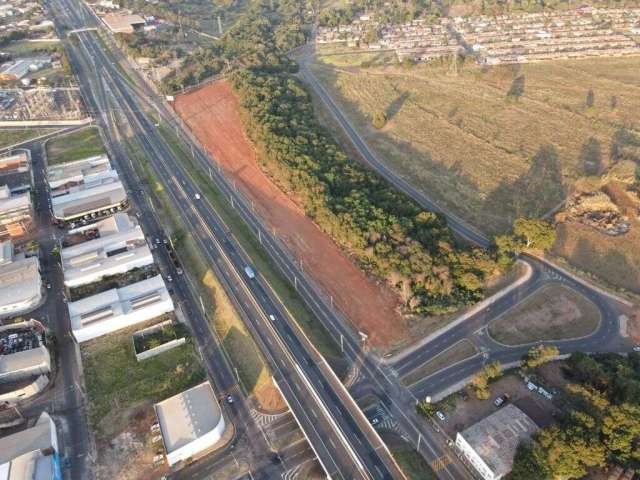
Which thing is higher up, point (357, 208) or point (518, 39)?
point (518, 39)

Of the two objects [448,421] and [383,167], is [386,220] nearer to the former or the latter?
[383,167]

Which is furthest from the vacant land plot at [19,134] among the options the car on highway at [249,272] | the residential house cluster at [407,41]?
the residential house cluster at [407,41]

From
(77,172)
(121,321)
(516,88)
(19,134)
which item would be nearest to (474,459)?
(121,321)

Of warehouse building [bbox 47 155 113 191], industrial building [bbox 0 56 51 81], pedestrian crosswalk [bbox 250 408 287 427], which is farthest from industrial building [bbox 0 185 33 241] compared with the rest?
industrial building [bbox 0 56 51 81]

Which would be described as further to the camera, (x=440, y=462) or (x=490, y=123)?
(x=490, y=123)

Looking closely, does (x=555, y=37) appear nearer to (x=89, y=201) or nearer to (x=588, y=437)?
(x=588, y=437)

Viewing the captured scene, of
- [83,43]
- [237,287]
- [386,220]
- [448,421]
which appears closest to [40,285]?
[237,287]
